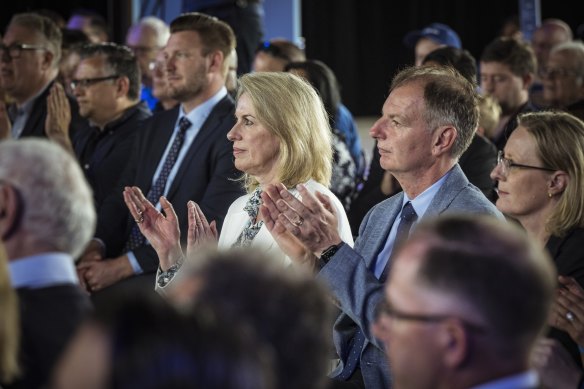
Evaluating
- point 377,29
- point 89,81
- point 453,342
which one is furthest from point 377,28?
point 453,342

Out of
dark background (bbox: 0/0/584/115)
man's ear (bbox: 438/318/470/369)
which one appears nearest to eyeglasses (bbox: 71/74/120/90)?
man's ear (bbox: 438/318/470/369)

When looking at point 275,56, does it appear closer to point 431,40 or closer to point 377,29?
point 431,40

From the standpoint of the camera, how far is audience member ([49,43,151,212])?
472 centimetres

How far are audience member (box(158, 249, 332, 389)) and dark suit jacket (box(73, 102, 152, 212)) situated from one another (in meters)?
3.25

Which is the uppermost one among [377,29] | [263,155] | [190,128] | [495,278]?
[495,278]

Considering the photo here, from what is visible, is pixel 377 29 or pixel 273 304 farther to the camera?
pixel 377 29

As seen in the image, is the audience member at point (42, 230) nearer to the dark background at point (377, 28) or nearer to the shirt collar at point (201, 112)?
the shirt collar at point (201, 112)

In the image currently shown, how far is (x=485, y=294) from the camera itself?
1478 millimetres

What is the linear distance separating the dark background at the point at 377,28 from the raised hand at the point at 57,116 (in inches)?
297

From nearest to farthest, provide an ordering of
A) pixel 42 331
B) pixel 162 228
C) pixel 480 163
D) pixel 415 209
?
pixel 42 331 → pixel 415 209 → pixel 162 228 → pixel 480 163

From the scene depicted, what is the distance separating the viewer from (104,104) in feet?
16.0

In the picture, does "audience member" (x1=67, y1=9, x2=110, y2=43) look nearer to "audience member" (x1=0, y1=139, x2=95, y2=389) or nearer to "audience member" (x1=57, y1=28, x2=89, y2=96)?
"audience member" (x1=57, y1=28, x2=89, y2=96)

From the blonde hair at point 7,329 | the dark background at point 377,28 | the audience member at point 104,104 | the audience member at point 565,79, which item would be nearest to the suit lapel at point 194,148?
the audience member at point 104,104

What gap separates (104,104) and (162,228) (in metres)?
1.90
